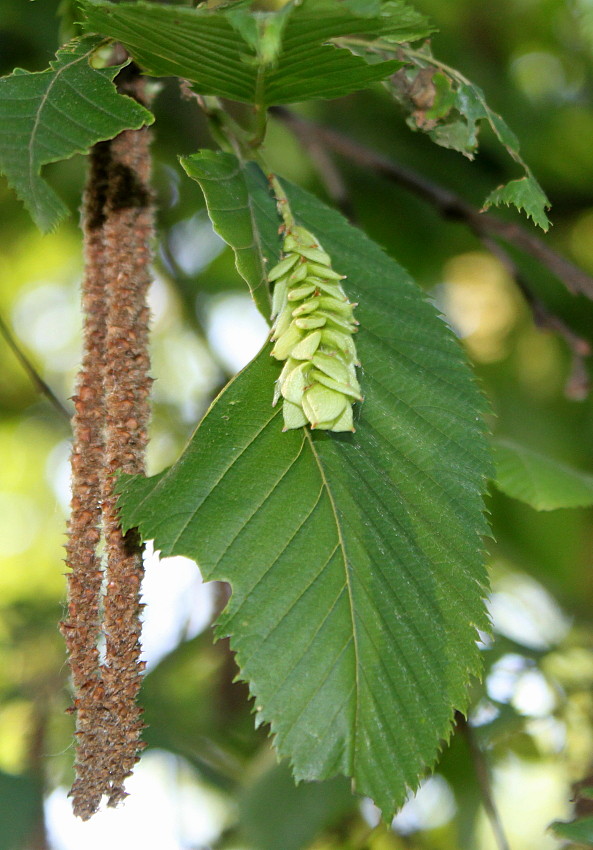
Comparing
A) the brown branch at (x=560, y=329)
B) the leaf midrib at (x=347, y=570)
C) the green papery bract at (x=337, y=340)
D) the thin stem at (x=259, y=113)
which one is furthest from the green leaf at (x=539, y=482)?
the thin stem at (x=259, y=113)

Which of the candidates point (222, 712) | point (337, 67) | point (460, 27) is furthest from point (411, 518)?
point (460, 27)

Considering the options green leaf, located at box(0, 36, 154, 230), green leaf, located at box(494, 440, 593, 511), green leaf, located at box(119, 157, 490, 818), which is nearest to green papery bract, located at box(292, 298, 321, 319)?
green leaf, located at box(119, 157, 490, 818)

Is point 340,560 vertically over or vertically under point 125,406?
under

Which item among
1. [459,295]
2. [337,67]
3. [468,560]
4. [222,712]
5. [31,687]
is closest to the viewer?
[337,67]

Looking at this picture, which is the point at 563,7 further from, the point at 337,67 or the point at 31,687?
the point at 31,687

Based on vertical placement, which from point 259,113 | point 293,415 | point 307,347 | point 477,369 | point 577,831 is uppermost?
point 259,113

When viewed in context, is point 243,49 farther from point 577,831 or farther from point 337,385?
point 577,831

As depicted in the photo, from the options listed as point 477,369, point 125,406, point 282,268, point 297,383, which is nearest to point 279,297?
point 282,268
